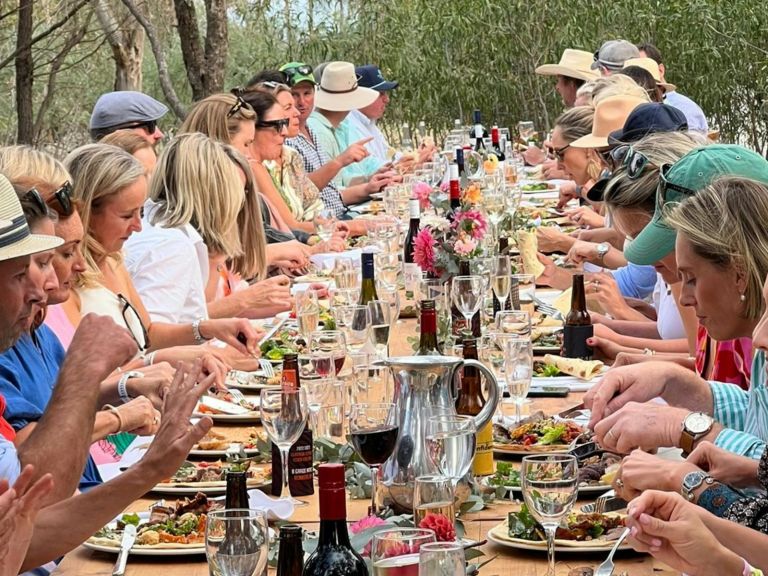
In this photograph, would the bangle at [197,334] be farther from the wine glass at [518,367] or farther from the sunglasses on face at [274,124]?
the sunglasses on face at [274,124]

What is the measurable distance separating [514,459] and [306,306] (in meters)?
1.17

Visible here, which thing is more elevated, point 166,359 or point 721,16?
point 721,16

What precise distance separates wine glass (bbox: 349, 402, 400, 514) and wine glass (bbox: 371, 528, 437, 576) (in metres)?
0.65

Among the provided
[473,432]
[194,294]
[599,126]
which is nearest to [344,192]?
[599,126]

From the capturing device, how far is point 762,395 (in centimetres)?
265

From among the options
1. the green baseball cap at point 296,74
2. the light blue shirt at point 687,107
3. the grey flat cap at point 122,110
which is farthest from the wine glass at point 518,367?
the green baseball cap at point 296,74

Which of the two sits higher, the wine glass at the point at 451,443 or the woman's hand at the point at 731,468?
the wine glass at the point at 451,443

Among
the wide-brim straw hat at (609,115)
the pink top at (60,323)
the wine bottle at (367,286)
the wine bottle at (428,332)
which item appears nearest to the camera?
the wine bottle at (428,332)

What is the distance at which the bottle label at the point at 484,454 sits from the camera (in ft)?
8.38

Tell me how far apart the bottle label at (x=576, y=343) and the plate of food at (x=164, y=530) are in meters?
1.61

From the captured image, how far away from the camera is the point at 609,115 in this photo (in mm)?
5418

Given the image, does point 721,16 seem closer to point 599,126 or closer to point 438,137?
point 438,137

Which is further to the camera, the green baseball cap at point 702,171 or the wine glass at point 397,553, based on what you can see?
the green baseball cap at point 702,171

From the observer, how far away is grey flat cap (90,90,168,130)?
250 inches
